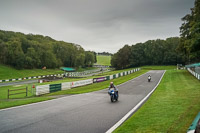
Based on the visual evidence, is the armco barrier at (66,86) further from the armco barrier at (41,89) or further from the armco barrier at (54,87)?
the armco barrier at (41,89)

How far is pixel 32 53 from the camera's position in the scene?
7200 centimetres

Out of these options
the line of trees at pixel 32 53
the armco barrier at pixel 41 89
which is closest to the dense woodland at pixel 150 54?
the line of trees at pixel 32 53

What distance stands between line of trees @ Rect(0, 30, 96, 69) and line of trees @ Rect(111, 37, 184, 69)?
27.5 meters

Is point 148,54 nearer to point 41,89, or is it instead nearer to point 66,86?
point 66,86

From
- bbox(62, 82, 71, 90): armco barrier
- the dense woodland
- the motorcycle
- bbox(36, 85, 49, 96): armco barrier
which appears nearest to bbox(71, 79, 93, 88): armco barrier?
bbox(62, 82, 71, 90): armco barrier

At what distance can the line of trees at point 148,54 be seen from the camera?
94.1 meters

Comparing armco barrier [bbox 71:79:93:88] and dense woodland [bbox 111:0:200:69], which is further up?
dense woodland [bbox 111:0:200:69]

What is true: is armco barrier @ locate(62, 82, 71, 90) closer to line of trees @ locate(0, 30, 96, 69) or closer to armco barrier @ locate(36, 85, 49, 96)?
armco barrier @ locate(36, 85, 49, 96)

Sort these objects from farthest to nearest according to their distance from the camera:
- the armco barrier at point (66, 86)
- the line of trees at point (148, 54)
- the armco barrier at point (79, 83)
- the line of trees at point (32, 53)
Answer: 1. the line of trees at point (148, 54)
2. the line of trees at point (32, 53)
3. the armco barrier at point (79, 83)
4. the armco barrier at point (66, 86)

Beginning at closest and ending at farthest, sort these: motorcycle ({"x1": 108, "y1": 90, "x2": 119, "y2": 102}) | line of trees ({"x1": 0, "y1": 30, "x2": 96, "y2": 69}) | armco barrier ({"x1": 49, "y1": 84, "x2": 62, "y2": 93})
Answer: motorcycle ({"x1": 108, "y1": 90, "x2": 119, "y2": 102})
armco barrier ({"x1": 49, "y1": 84, "x2": 62, "y2": 93})
line of trees ({"x1": 0, "y1": 30, "x2": 96, "y2": 69})

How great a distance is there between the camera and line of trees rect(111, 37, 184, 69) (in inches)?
3706

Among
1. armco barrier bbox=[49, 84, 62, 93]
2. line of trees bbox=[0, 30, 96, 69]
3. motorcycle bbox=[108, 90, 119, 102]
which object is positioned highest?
line of trees bbox=[0, 30, 96, 69]

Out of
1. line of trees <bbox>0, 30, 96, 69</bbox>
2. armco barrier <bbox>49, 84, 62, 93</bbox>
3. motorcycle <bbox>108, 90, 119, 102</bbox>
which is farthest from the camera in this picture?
line of trees <bbox>0, 30, 96, 69</bbox>

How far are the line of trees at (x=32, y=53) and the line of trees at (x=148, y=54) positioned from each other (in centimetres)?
2752
